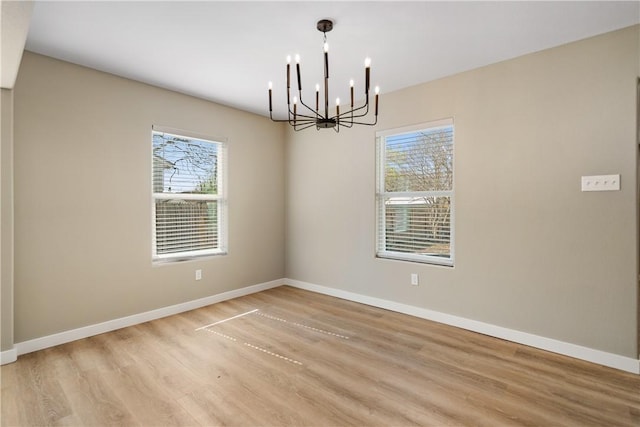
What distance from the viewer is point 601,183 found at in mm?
2562

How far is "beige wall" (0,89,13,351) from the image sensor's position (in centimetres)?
252

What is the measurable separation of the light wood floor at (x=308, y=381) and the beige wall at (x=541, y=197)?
1.17ft

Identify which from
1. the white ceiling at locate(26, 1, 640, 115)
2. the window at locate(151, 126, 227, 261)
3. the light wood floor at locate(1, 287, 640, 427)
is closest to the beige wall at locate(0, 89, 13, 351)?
the light wood floor at locate(1, 287, 640, 427)

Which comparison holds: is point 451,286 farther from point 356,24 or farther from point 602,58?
point 356,24

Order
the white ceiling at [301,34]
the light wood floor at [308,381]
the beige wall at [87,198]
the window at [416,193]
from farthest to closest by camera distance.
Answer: the window at [416,193]
the beige wall at [87,198]
the white ceiling at [301,34]
the light wood floor at [308,381]

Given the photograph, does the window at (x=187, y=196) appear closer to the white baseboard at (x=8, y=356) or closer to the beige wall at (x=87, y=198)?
the beige wall at (x=87, y=198)

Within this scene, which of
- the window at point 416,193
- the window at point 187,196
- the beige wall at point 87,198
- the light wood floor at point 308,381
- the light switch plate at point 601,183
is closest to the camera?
the light wood floor at point 308,381

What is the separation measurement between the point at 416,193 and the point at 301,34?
2070 mm

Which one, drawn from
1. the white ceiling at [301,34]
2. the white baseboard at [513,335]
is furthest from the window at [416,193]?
the white ceiling at [301,34]

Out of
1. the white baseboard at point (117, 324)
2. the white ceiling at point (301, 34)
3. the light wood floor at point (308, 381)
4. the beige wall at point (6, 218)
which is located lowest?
the light wood floor at point (308, 381)

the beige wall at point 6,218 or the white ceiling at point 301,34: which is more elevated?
the white ceiling at point 301,34

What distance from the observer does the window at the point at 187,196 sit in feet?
12.2

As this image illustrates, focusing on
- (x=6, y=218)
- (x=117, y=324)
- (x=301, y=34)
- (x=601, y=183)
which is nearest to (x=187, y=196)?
(x=117, y=324)

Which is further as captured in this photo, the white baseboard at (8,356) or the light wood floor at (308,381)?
the white baseboard at (8,356)
